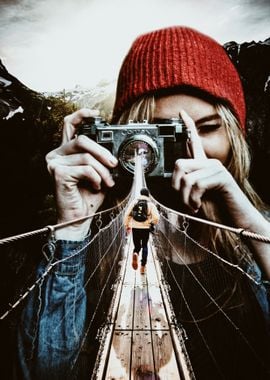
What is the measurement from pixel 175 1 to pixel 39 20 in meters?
0.51

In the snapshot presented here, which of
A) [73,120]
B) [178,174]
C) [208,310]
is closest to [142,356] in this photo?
[208,310]

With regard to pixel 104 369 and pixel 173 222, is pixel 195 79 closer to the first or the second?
pixel 173 222

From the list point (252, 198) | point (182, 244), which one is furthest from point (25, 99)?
point (252, 198)

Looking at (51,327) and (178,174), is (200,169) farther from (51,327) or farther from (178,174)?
(51,327)

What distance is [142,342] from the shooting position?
0.86 metres

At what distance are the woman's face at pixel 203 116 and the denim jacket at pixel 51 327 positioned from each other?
406mm

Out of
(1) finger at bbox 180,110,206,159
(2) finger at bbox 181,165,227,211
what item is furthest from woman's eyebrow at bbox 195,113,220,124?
(2) finger at bbox 181,165,227,211

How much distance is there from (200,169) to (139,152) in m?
0.14

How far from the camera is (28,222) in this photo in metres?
1.15

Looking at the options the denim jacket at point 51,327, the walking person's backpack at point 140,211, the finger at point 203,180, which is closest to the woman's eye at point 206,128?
the finger at point 203,180

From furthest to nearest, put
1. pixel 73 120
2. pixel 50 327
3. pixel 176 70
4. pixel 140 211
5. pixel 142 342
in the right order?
pixel 140 211
pixel 142 342
pixel 176 70
pixel 73 120
pixel 50 327

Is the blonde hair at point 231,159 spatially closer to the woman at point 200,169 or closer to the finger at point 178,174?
the woman at point 200,169

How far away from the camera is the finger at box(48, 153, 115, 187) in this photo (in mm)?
562

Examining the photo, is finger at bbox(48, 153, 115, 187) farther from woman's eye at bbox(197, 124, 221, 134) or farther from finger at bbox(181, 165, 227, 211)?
woman's eye at bbox(197, 124, 221, 134)
